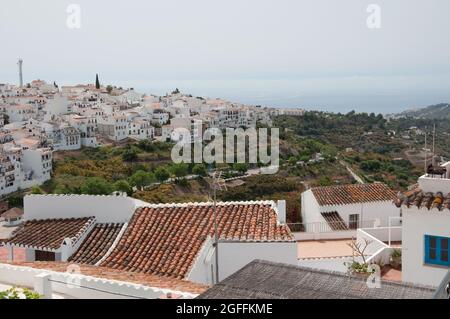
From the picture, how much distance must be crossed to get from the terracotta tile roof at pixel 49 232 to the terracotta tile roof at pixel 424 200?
17.3 ft

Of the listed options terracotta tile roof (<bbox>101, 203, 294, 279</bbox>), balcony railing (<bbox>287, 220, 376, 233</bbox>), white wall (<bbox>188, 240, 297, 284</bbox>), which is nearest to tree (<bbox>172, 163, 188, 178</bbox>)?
balcony railing (<bbox>287, 220, 376, 233</bbox>)

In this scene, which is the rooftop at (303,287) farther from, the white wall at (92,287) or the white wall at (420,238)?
the white wall at (420,238)

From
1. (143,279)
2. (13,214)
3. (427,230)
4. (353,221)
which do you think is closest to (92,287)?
(143,279)

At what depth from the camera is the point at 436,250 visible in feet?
25.0

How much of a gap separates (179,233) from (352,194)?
829 cm

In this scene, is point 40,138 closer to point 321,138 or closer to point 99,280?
point 321,138

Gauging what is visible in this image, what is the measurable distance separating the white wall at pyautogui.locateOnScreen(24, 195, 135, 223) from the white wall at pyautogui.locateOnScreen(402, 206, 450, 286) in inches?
185

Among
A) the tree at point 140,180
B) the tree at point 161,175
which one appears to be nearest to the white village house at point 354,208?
the tree at point 140,180

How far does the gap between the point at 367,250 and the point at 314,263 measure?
112 cm

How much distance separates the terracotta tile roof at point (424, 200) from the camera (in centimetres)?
744

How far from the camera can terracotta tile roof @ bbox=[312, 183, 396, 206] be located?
612 inches

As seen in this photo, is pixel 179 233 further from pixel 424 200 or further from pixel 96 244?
pixel 424 200

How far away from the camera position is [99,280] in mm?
5852
